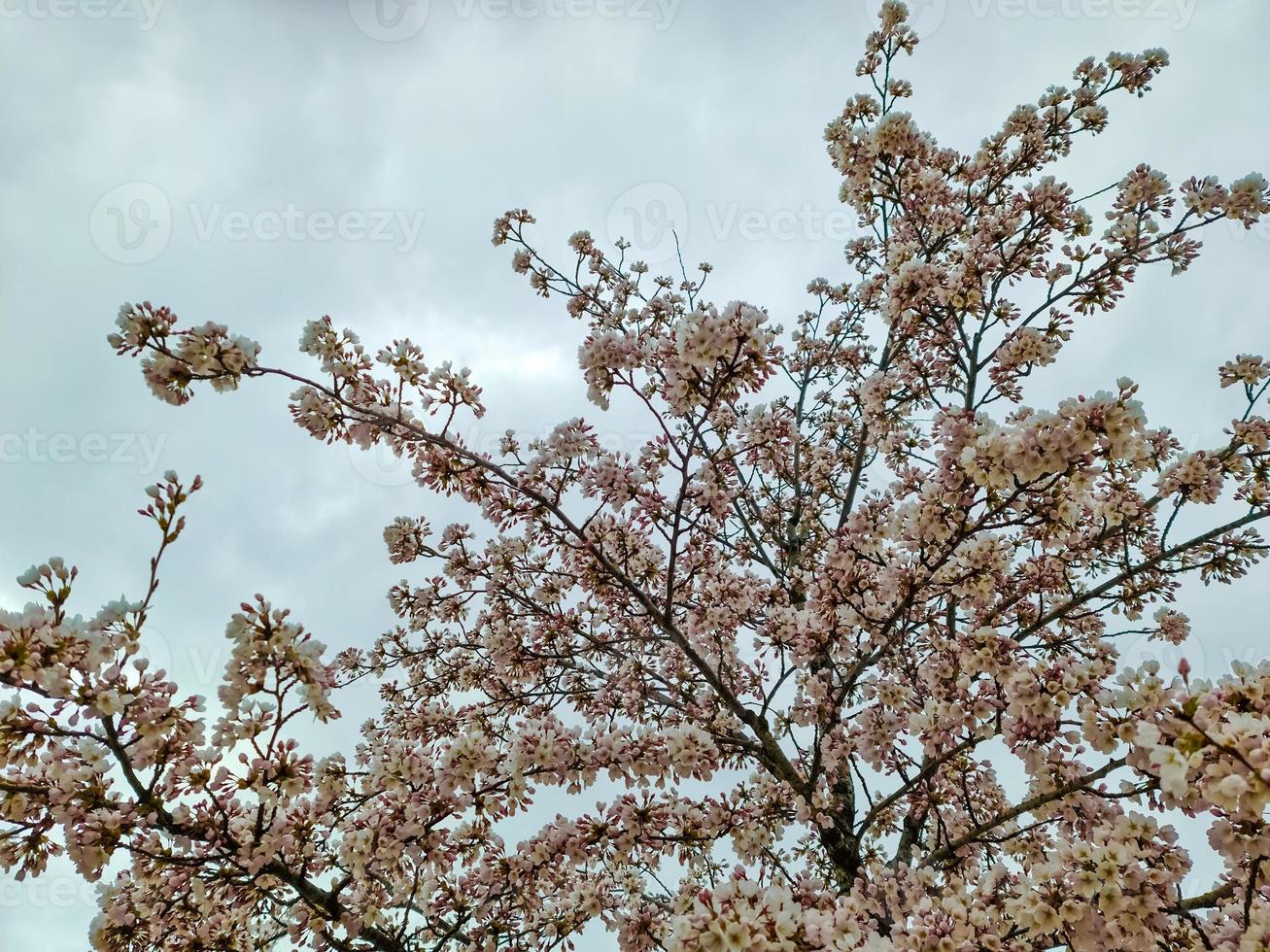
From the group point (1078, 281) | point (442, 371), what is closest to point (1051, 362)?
point (1078, 281)

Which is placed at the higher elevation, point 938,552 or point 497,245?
point 497,245

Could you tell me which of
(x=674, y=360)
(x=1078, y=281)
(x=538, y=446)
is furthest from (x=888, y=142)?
(x=538, y=446)

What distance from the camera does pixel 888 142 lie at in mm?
6211

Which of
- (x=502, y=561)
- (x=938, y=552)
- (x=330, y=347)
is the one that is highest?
(x=502, y=561)

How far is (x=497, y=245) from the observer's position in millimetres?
7754

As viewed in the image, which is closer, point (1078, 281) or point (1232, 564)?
point (1232, 564)

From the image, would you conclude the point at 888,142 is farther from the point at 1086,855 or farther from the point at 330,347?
the point at 1086,855

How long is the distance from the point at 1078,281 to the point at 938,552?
3837 mm

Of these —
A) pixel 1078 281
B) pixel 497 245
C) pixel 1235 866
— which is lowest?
pixel 1235 866

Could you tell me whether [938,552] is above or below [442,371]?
below

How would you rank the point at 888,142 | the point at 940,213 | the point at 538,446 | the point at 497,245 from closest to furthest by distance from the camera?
the point at 538,446
the point at 888,142
the point at 940,213
the point at 497,245

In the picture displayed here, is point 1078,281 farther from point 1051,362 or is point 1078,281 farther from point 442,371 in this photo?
point 442,371

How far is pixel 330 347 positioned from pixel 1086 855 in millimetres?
4827

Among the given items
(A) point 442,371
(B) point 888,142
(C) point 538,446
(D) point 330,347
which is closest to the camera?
(D) point 330,347
